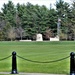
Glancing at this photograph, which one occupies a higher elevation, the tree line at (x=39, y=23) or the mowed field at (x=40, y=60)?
the tree line at (x=39, y=23)

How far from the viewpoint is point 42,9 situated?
11469cm

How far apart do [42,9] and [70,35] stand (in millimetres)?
16643

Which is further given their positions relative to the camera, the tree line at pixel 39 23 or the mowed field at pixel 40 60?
the tree line at pixel 39 23

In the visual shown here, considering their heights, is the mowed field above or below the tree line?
below

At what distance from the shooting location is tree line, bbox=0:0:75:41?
4158 inches

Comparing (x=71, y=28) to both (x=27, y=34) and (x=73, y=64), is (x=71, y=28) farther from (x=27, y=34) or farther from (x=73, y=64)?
(x=73, y=64)

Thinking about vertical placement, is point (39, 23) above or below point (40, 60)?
above

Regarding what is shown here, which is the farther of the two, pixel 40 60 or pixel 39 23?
pixel 39 23

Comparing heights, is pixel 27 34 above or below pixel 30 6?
below

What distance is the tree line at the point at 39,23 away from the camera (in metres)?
106

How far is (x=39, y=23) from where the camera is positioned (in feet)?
356

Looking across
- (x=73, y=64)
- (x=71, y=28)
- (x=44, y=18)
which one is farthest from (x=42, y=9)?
(x=73, y=64)

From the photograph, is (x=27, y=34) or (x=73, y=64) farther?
(x=27, y=34)

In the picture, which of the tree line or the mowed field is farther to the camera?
the tree line
